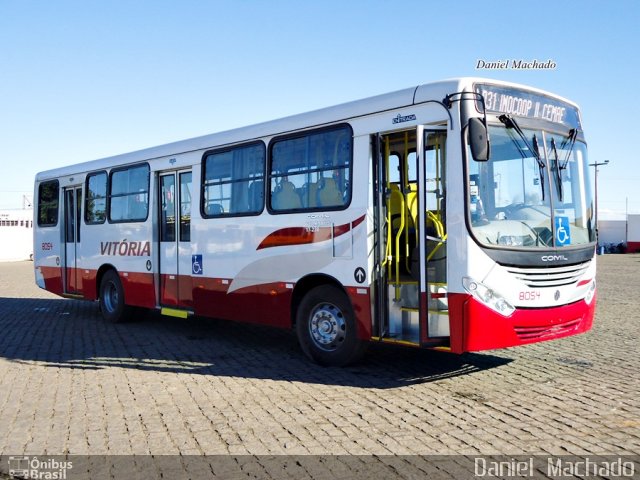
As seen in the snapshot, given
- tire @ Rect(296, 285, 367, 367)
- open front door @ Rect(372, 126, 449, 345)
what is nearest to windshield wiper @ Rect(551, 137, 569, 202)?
open front door @ Rect(372, 126, 449, 345)

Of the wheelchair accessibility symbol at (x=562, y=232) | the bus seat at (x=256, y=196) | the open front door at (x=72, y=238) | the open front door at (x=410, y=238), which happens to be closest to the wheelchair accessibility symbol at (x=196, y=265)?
the bus seat at (x=256, y=196)

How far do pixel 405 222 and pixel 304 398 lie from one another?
8.35 ft

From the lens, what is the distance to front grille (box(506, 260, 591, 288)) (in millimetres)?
6695

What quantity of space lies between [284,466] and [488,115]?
4.27 metres

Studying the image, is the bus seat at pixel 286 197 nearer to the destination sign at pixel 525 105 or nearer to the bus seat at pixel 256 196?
the bus seat at pixel 256 196

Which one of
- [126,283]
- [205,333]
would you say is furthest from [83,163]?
[205,333]

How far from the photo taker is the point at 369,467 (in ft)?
14.9

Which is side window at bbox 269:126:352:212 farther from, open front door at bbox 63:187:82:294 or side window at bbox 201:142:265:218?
open front door at bbox 63:187:82:294

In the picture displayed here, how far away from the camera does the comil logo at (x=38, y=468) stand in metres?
4.52

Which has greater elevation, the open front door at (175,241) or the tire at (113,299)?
the open front door at (175,241)

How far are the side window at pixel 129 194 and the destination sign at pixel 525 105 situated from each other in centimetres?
702

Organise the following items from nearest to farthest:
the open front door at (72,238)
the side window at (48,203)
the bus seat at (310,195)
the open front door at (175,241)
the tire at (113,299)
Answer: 1. the bus seat at (310,195)
2. the open front door at (175,241)
3. the tire at (113,299)
4. the open front door at (72,238)
5. the side window at (48,203)

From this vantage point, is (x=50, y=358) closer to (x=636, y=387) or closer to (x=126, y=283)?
(x=126, y=283)

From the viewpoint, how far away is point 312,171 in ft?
26.8
